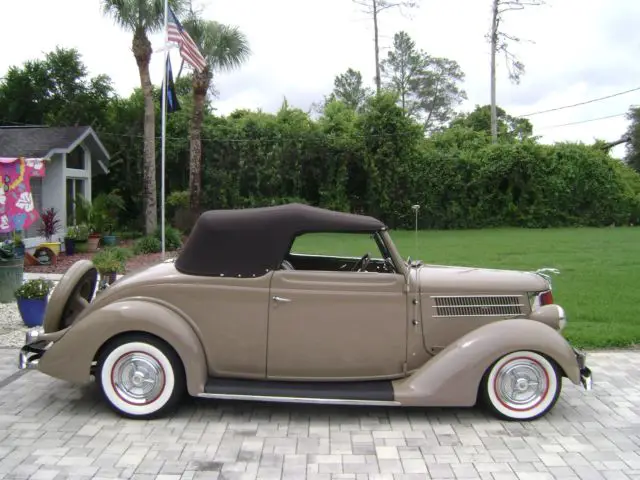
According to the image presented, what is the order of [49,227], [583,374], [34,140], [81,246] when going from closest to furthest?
[583,374] < [49,227] < [81,246] < [34,140]

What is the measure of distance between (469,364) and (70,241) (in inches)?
548

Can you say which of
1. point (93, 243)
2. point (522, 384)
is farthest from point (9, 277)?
point (93, 243)

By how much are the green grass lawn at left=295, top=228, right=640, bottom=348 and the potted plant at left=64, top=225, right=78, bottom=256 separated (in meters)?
7.23

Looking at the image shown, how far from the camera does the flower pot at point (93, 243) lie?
16447mm

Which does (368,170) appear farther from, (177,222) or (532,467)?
(532,467)

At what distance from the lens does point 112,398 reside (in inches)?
169

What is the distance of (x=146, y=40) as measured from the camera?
61.7 feet

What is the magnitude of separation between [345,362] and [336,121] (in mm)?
23632

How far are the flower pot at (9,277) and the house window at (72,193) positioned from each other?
8.63 m

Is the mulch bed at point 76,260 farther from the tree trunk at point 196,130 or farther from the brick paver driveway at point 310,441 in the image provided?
the brick paver driveway at point 310,441

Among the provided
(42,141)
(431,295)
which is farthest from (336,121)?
(431,295)

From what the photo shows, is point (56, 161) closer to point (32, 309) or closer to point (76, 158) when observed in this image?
point (76, 158)

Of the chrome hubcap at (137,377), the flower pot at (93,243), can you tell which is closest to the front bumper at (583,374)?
the chrome hubcap at (137,377)

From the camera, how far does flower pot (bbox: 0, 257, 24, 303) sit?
335 inches
